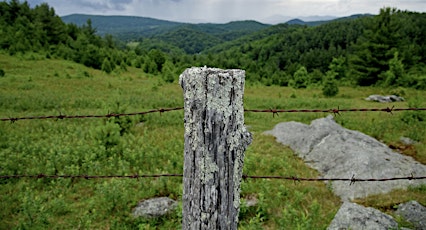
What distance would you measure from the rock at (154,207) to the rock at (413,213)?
399 cm

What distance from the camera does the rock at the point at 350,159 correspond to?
661cm

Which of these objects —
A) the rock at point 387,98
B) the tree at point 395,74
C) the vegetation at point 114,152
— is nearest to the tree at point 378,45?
the tree at point 395,74

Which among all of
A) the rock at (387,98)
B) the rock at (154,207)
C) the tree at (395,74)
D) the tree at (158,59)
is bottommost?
the rock at (387,98)

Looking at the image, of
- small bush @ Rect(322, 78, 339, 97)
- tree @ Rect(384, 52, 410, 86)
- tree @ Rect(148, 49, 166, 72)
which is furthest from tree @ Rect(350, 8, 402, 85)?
tree @ Rect(148, 49, 166, 72)

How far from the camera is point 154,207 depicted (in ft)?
18.0

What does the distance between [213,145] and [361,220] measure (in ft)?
12.5

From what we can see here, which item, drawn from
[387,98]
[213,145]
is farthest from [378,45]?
[213,145]

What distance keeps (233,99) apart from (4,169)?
288 inches

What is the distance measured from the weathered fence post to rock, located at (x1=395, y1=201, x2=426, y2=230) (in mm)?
4299

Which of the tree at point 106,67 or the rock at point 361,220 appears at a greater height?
the tree at point 106,67

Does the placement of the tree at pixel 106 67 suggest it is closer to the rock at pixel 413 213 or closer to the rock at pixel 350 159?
the rock at pixel 350 159

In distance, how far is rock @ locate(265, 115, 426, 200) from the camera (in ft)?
21.7

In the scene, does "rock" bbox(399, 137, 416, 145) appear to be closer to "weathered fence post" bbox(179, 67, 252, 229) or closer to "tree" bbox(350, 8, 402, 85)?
"weathered fence post" bbox(179, 67, 252, 229)

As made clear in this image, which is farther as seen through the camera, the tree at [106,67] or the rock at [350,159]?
the tree at [106,67]
